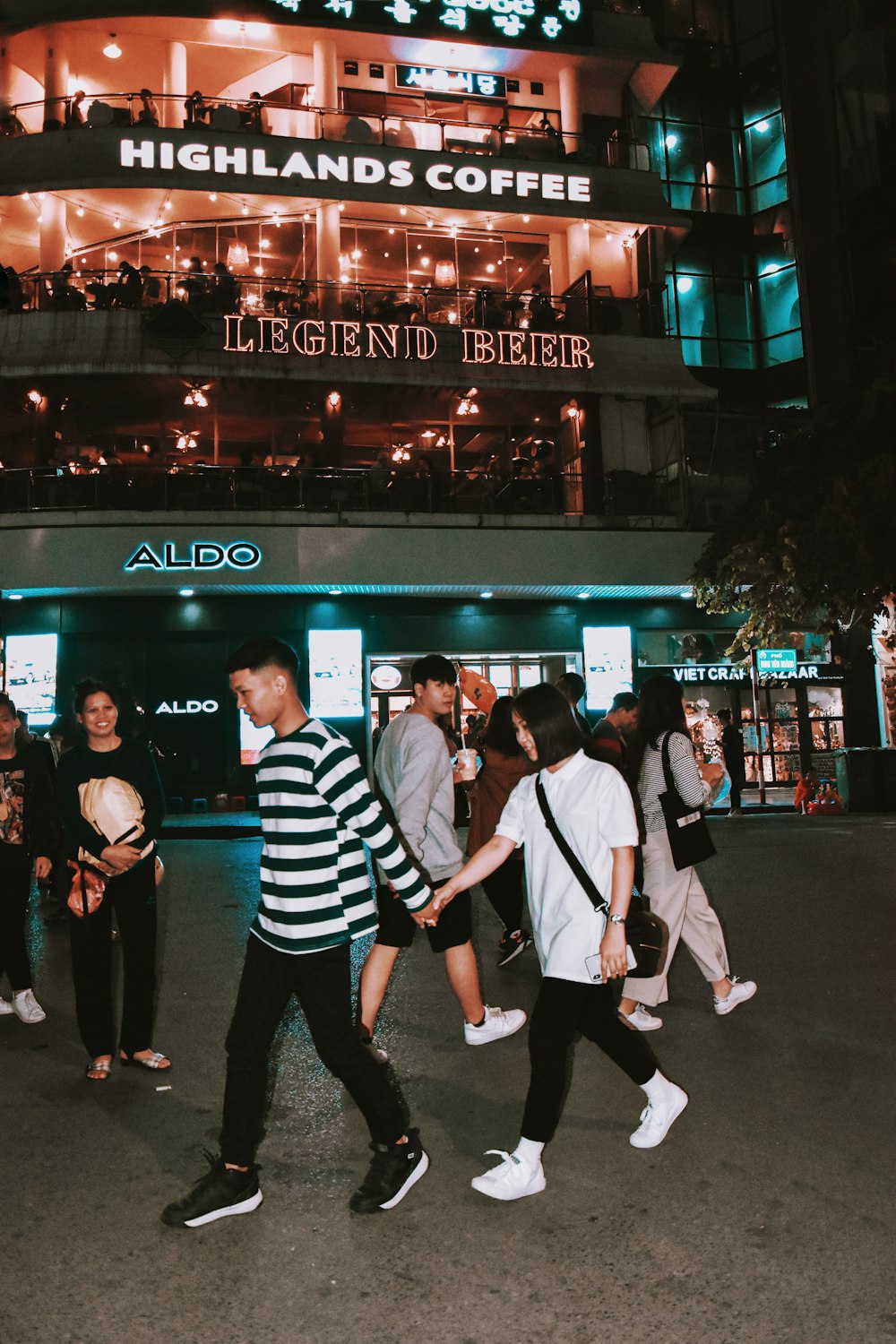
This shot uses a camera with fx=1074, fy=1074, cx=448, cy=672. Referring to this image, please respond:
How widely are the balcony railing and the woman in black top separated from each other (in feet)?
67.9

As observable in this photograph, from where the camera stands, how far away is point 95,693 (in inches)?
213

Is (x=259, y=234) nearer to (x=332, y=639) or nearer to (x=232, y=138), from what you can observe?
(x=232, y=138)

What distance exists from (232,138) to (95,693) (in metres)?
20.5

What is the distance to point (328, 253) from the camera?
919 inches

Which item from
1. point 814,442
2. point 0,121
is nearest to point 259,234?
point 0,121

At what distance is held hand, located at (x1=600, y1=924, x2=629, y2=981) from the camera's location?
12.8 feet

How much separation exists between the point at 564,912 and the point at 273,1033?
3.74 feet

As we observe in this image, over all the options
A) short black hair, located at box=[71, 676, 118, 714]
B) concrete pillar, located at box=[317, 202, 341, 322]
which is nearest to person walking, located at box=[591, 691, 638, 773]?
short black hair, located at box=[71, 676, 118, 714]

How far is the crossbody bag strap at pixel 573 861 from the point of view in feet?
13.1

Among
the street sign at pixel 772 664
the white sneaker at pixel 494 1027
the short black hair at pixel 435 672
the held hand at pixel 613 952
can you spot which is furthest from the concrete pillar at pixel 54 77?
the held hand at pixel 613 952

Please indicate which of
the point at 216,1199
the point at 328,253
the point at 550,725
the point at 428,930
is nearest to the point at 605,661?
the point at 328,253

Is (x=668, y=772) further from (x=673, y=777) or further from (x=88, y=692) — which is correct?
(x=88, y=692)

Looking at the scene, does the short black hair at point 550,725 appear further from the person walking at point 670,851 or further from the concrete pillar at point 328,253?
the concrete pillar at point 328,253

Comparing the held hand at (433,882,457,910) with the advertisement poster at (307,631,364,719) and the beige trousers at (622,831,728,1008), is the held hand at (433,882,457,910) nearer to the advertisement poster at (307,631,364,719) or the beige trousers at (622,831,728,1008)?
the beige trousers at (622,831,728,1008)
